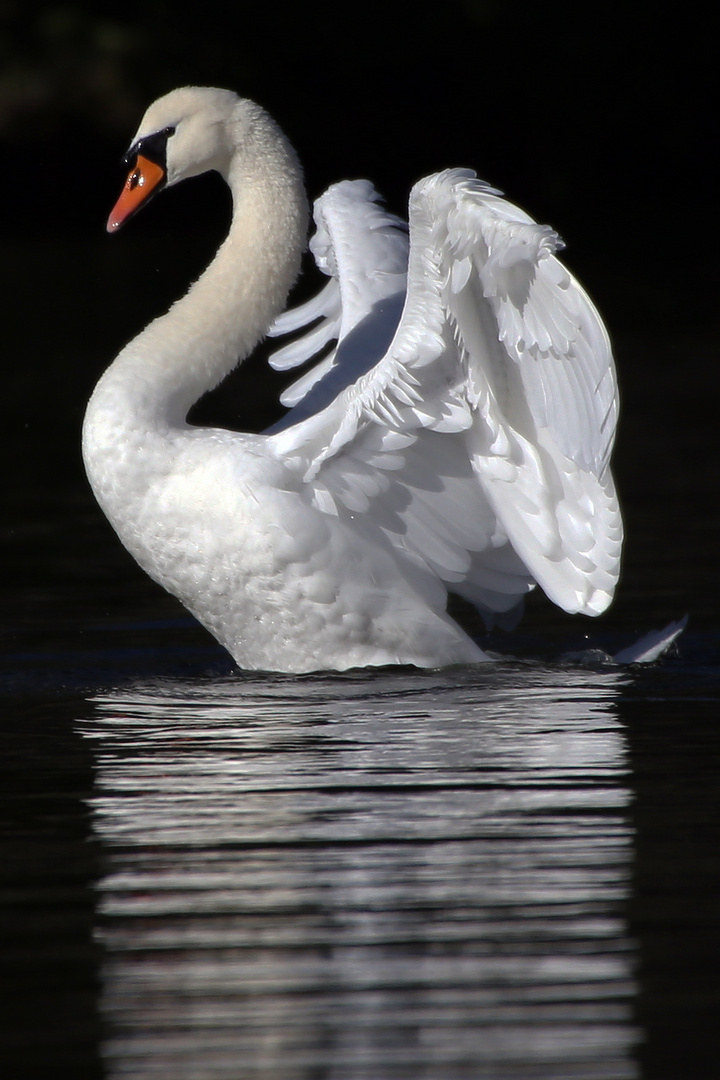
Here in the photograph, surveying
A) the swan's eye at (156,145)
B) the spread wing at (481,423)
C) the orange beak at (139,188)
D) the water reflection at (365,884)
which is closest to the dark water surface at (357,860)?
the water reflection at (365,884)

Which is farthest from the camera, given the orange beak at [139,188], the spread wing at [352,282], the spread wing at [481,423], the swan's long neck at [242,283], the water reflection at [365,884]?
the spread wing at [352,282]

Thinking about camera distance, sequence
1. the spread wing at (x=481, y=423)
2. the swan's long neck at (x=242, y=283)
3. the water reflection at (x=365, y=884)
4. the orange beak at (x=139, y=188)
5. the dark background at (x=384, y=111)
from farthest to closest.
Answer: the dark background at (x=384, y=111)
the orange beak at (x=139, y=188)
the swan's long neck at (x=242, y=283)
the spread wing at (x=481, y=423)
the water reflection at (x=365, y=884)

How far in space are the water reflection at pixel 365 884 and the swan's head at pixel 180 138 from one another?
6.00 ft

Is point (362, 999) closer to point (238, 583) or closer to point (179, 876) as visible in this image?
point (179, 876)

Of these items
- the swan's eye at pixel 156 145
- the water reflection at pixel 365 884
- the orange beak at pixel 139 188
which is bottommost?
the water reflection at pixel 365 884

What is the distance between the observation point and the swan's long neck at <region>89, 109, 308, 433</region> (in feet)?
21.8

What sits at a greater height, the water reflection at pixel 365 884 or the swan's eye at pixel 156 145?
the swan's eye at pixel 156 145

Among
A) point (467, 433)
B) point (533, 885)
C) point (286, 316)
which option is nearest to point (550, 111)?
point (286, 316)

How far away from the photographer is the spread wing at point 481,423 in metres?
5.42

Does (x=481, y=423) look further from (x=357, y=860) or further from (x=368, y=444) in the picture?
(x=357, y=860)

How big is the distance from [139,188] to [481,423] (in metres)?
1.62

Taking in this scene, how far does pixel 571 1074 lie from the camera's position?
3354 millimetres

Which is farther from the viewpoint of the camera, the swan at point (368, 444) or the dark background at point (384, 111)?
the dark background at point (384, 111)

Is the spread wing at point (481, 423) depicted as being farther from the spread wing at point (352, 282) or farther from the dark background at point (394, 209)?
the dark background at point (394, 209)
